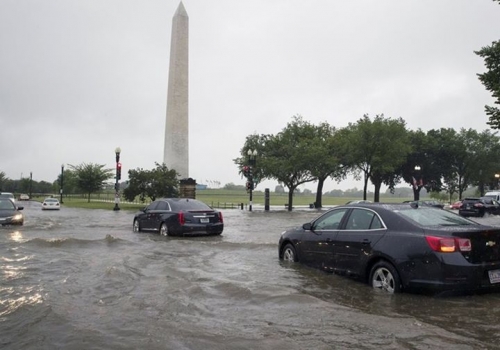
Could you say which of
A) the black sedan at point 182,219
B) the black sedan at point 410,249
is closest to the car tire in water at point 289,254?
the black sedan at point 410,249

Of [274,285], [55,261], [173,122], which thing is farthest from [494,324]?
[173,122]

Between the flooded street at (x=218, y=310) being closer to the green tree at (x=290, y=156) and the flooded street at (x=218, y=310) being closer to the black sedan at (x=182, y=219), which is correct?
the black sedan at (x=182, y=219)

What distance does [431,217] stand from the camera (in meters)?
7.16

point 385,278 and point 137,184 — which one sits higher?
point 137,184

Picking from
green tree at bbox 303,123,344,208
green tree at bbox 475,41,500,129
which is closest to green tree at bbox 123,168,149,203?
green tree at bbox 303,123,344,208

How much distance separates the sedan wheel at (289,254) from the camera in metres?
9.50

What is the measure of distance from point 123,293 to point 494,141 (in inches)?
2907

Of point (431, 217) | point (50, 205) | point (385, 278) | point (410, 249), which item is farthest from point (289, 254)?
point (50, 205)

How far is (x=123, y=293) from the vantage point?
7.00 m

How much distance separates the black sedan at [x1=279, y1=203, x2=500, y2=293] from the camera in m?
6.16

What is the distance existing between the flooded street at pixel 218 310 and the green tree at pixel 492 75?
42.0 ft

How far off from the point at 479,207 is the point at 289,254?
2805 cm

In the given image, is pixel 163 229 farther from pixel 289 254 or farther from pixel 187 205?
pixel 289 254

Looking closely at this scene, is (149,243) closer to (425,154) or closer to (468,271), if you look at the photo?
(468,271)
